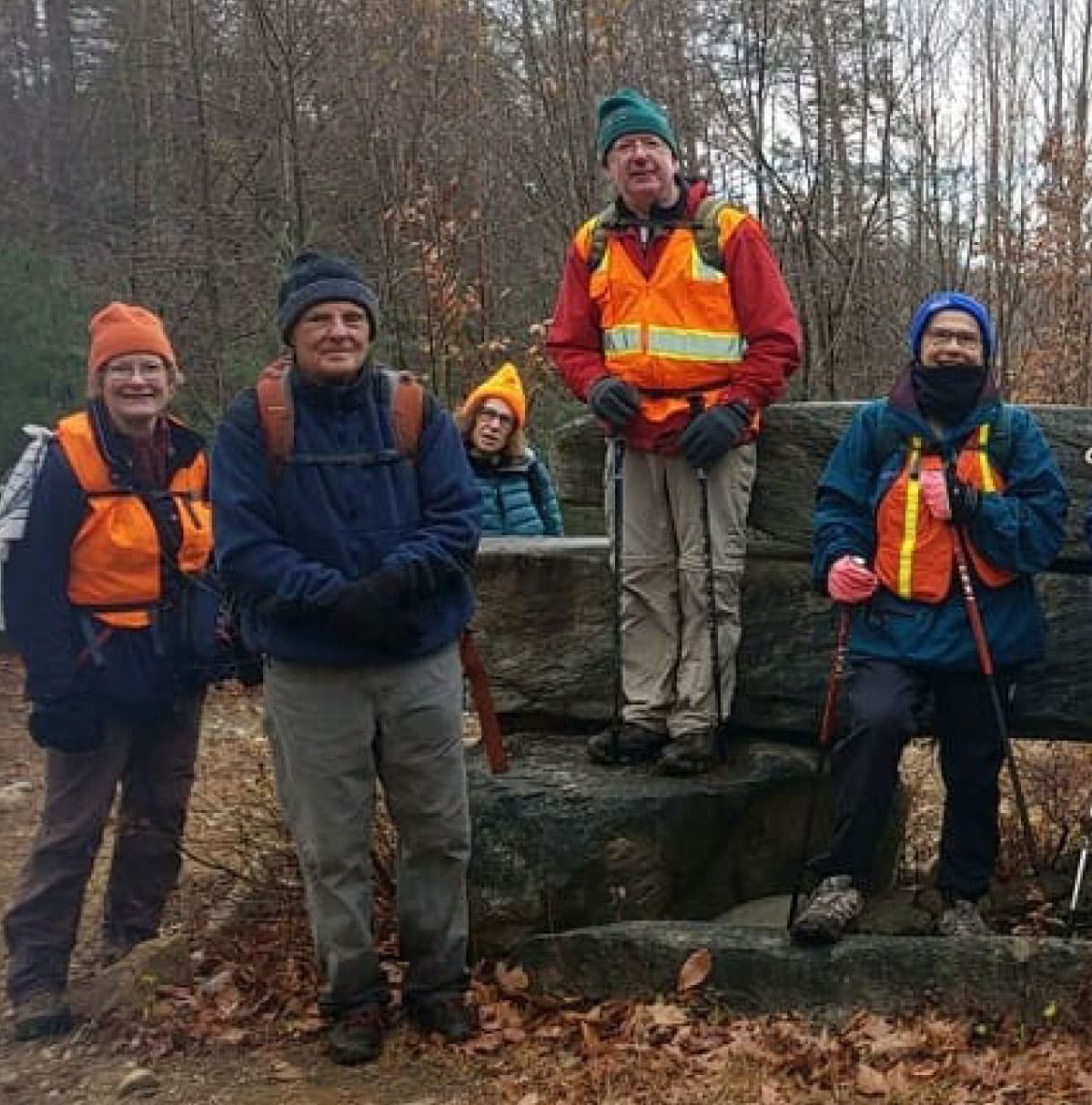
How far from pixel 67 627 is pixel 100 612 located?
5.2 inches

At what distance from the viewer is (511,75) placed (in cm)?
1161

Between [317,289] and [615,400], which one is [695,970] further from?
[317,289]

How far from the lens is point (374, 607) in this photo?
4.27 m

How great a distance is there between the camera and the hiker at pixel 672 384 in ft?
17.1

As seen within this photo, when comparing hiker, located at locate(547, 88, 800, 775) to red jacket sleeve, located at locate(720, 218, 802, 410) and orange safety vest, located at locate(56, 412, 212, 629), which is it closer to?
red jacket sleeve, located at locate(720, 218, 802, 410)

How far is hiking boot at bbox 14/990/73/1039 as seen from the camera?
5.12 m

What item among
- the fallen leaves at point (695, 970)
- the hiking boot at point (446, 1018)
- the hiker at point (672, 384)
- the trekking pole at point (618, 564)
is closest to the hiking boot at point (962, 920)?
the fallen leaves at point (695, 970)

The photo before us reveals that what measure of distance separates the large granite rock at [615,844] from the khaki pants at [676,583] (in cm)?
29

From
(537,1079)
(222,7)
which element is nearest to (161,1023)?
(537,1079)

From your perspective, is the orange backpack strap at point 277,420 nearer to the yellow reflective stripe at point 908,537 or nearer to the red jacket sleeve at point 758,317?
the red jacket sleeve at point 758,317

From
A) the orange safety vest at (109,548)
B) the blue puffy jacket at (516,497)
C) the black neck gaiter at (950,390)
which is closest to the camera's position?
the black neck gaiter at (950,390)

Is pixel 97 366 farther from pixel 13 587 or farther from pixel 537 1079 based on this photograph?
pixel 537 1079

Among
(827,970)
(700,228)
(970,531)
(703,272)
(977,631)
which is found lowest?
(827,970)

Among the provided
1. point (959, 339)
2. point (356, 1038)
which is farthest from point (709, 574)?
point (356, 1038)
